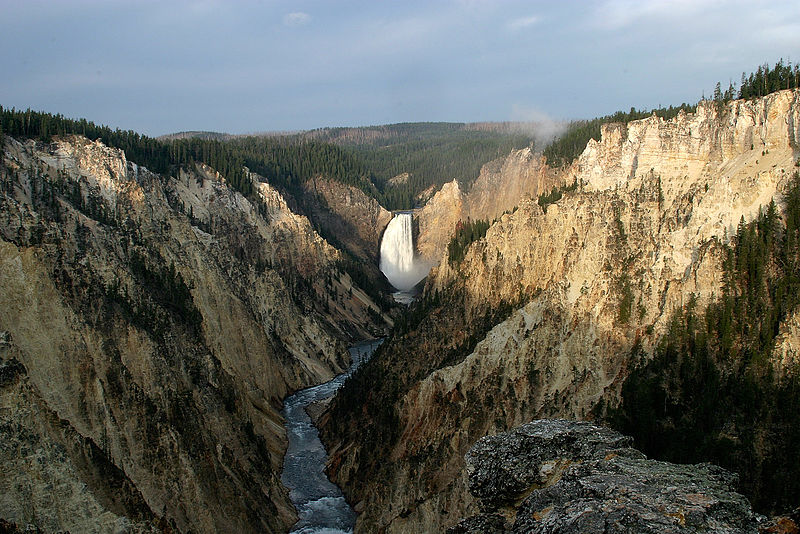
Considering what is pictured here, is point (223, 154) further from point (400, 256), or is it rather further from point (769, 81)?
Answer: point (769, 81)

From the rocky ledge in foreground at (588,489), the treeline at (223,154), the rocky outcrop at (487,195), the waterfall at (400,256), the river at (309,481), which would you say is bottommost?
the river at (309,481)

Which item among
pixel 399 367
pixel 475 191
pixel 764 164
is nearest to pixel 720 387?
pixel 764 164

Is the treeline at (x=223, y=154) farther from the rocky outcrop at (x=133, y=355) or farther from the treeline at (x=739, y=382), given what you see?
the treeline at (x=739, y=382)

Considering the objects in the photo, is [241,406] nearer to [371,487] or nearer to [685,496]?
[371,487]

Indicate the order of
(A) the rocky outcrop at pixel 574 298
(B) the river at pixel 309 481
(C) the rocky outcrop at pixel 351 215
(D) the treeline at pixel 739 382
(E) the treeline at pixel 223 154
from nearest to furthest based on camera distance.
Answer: (D) the treeline at pixel 739 382 < (A) the rocky outcrop at pixel 574 298 < (B) the river at pixel 309 481 < (E) the treeline at pixel 223 154 < (C) the rocky outcrop at pixel 351 215

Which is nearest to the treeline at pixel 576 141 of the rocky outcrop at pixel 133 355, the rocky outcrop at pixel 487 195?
the rocky outcrop at pixel 487 195

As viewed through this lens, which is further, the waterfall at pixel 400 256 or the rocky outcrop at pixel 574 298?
the waterfall at pixel 400 256
